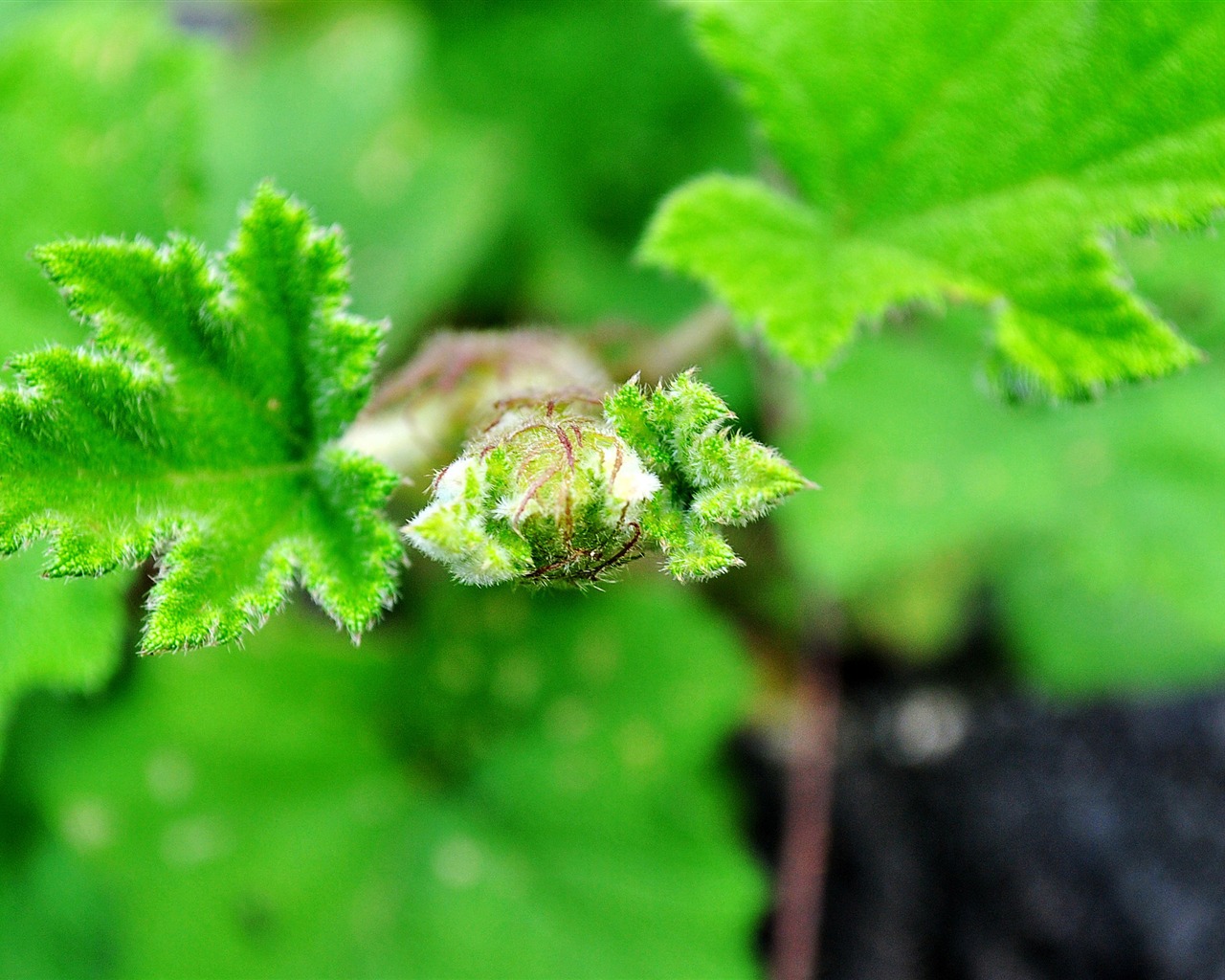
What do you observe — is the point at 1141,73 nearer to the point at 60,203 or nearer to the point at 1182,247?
the point at 1182,247

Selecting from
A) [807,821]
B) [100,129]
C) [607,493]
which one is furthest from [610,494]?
[807,821]

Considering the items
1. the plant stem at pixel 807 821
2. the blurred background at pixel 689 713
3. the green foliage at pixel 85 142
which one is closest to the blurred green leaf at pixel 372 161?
the blurred background at pixel 689 713

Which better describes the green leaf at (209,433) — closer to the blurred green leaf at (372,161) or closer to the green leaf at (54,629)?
the green leaf at (54,629)

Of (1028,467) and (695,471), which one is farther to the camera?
(1028,467)

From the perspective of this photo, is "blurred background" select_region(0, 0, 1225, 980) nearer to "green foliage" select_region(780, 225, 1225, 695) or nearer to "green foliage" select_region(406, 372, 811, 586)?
"green foliage" select_region(780, 225, 1225, 695)

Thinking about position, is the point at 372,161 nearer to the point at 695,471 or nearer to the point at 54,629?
the point at 54,629

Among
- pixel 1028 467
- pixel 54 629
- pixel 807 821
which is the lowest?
pixel 807 821

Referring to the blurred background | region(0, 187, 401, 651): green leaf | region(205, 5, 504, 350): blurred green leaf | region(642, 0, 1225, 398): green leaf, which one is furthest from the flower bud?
region(205, 5, 504, 350): blurred green leaf
